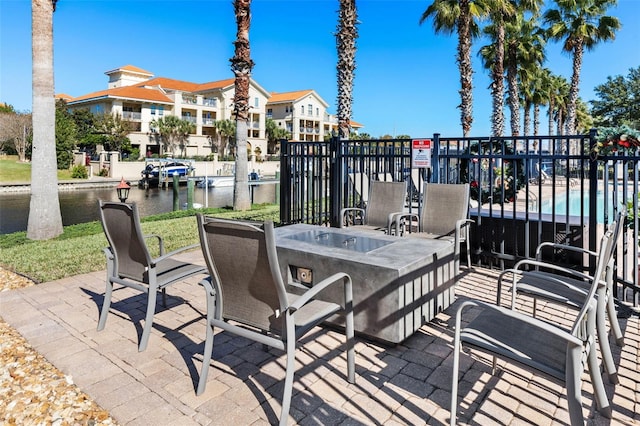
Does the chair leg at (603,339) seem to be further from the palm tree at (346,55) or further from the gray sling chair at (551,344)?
the palm tree at (346,55)

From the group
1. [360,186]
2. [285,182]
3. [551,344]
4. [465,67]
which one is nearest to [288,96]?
[465,67]

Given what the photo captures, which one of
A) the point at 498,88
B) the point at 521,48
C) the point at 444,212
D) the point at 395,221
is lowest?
the point at 395,221

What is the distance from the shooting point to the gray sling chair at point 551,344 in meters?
1.73

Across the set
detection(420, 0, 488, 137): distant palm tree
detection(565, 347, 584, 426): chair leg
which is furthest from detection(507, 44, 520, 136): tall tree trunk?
detection(565, 347, 584, 426): chair leg

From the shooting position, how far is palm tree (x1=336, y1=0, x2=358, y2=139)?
1070 centimetres

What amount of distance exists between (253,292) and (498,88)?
856 inches

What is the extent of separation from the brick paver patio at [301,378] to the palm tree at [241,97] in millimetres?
8360

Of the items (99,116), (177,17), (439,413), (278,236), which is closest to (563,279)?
(439,413)

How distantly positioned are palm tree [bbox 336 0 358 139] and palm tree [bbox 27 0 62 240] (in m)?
6.33

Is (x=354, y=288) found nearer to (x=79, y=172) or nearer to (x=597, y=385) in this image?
(x=597, y=385)

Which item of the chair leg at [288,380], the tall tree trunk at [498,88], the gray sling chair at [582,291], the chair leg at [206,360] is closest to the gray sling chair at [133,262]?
the chair leg at [206,360]

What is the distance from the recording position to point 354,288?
310 centimetres

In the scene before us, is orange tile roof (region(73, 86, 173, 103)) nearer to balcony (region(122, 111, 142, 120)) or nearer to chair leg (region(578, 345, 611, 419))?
balcony (region(122, 111, 142, 120))

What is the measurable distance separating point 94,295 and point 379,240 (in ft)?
9.89
